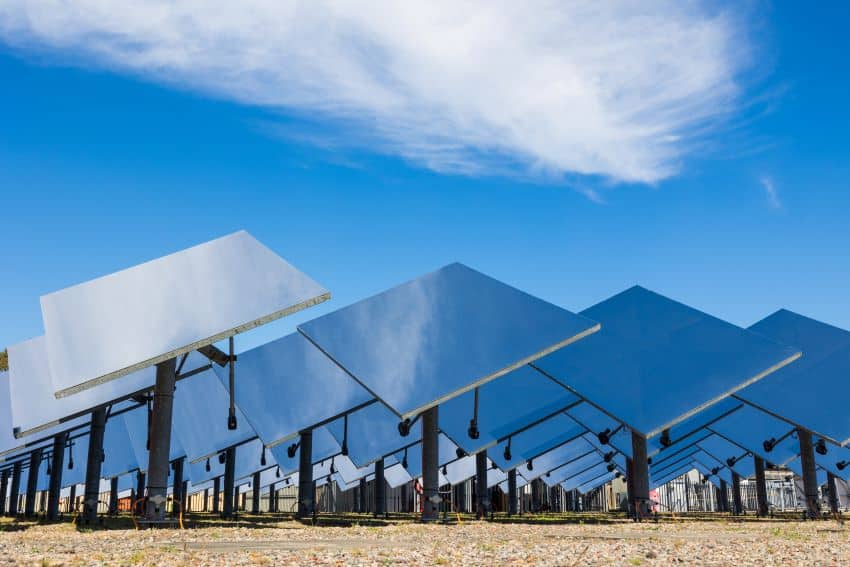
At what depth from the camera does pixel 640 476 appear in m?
27.2

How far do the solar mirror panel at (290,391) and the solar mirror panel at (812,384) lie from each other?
13.7 m

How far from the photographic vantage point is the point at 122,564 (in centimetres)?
1098

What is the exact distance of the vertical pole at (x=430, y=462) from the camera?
78.3 ft

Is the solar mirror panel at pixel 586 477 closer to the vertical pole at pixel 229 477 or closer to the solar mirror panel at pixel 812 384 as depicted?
the vertical pole at pixel 229 477

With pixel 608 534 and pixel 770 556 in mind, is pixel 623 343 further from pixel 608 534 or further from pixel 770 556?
pixel 770 556

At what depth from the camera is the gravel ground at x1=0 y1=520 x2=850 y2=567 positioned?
1178cm

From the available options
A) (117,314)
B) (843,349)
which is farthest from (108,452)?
(843,349)

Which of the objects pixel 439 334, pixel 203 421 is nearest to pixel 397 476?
pixel 203 421

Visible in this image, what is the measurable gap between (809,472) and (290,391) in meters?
19.6

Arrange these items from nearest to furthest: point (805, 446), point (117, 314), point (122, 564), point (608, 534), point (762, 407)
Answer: point (122, 564) → point (608, 534) → point (117, 314) → point (762, 407) → point (805, 446)

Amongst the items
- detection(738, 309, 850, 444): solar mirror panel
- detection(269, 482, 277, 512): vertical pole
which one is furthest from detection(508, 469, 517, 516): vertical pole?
detection(269, 482, 277, 512): vertical pole

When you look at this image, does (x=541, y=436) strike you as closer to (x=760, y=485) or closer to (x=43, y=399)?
(x=760, y=485)

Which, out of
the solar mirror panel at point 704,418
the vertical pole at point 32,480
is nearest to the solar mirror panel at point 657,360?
the solar mirror panel at point 704,418

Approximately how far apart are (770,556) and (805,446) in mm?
21489
